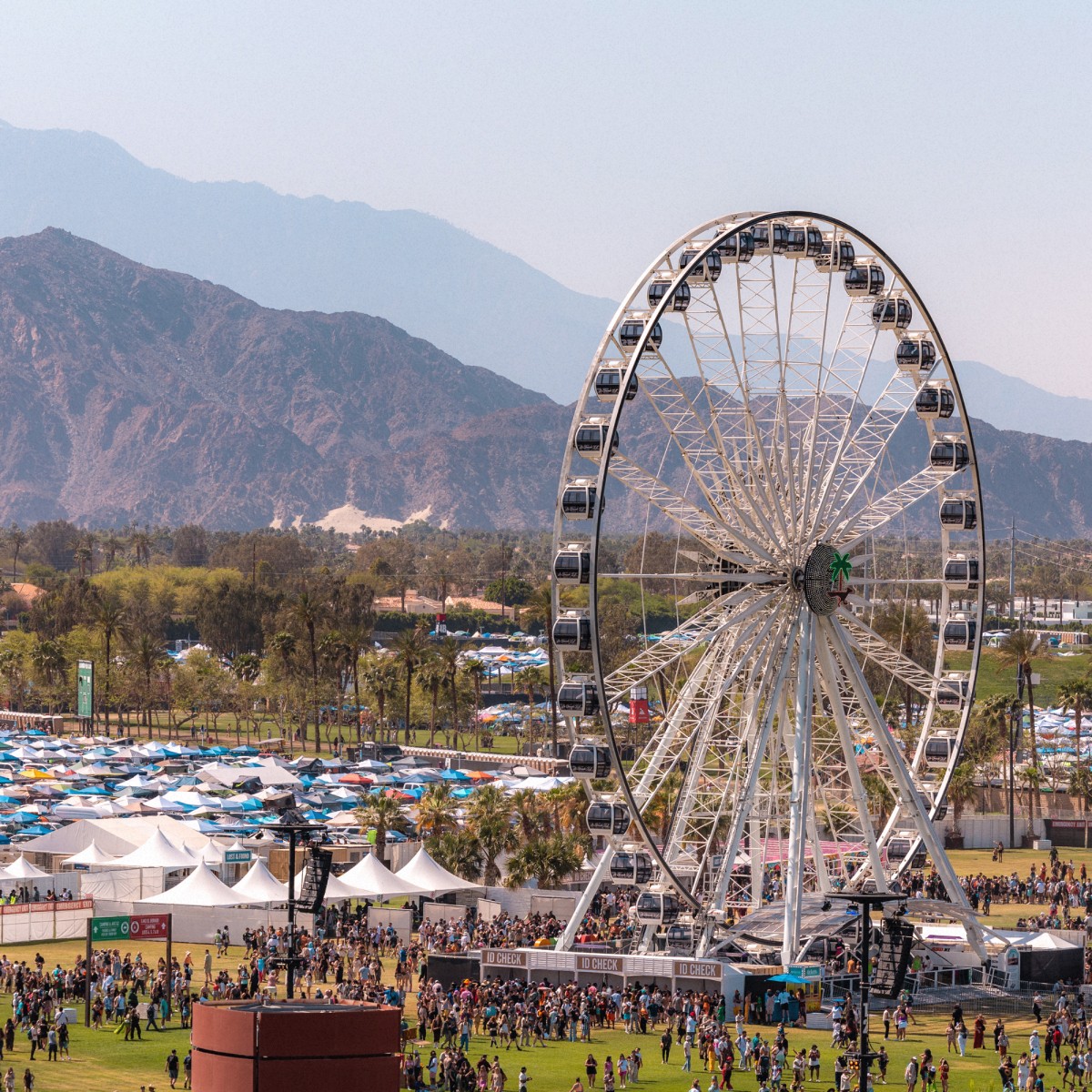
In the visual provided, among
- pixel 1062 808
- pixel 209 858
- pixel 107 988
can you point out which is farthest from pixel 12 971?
pixel 1062 808

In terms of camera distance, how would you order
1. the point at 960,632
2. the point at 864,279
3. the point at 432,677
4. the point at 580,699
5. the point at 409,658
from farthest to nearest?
the point at 432,677 → the point at 409,658 → the point at 960,632 → the point at 864,279 → the point at 580,699

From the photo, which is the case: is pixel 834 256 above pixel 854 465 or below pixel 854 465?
above

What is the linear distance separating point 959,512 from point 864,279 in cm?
720

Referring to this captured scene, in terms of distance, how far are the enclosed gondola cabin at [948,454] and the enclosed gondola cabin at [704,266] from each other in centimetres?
906

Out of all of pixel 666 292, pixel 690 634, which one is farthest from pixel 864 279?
pixel 690 634

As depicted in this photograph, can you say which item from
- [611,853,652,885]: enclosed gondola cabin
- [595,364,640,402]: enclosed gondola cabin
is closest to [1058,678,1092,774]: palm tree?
[611,853,652,885]: enclosed gondola cabin

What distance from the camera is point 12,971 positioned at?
5284cm

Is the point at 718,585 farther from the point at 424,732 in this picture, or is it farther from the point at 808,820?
the point at 424,732

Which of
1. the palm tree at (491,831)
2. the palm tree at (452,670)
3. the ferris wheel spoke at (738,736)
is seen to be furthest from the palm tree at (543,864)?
the palm tree at (452,670)

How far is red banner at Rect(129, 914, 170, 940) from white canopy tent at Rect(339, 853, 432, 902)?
12386 millimetres

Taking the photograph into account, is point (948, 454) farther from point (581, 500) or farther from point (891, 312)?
point (581, 500)

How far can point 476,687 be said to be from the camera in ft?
474

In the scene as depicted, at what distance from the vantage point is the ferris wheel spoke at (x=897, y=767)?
177ft

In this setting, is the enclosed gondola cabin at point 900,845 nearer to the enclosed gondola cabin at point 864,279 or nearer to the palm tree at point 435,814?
the enclosed gondola cabin at point 864,279
